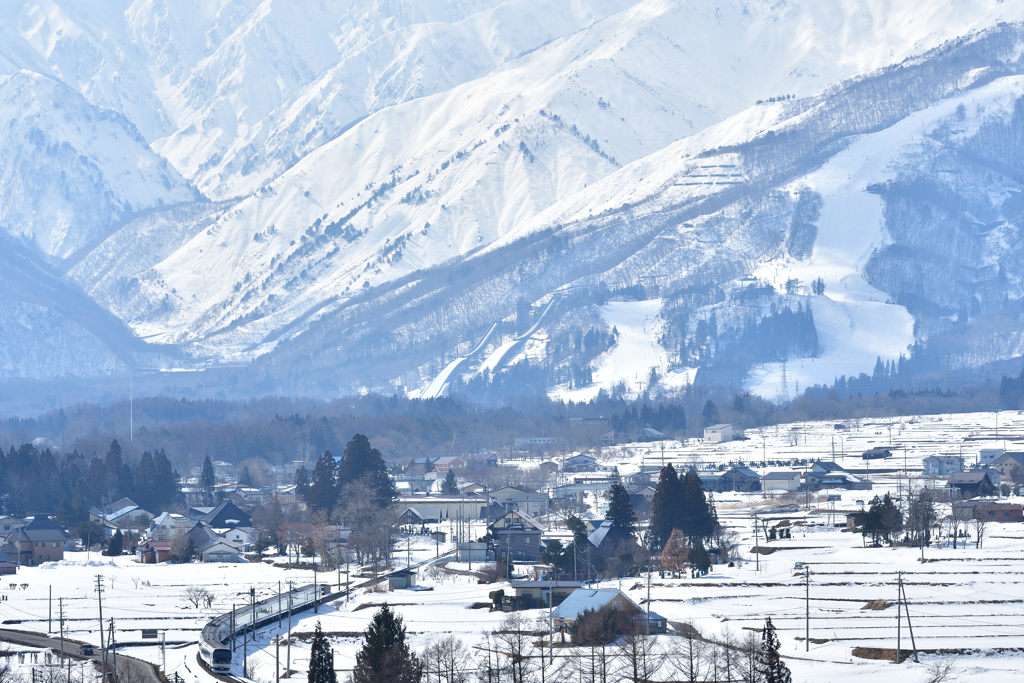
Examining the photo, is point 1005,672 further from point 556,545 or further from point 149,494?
point 149,494

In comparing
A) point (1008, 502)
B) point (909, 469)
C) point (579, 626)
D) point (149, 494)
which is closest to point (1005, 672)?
point (579, 626)

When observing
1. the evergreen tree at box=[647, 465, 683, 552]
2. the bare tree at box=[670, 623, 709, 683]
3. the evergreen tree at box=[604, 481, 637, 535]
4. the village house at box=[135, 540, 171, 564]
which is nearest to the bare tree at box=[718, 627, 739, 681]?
the bare tree at box=[670, 623, 709, 683]

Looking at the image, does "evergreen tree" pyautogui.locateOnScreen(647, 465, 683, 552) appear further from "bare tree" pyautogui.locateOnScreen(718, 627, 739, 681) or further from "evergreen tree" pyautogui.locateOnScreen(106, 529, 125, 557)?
"evergreen tree" pyautogui.locateOnScreen(106, 529, 125, 557)

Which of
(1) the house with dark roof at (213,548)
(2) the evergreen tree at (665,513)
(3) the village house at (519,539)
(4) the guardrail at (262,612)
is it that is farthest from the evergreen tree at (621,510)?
(1) the house with dark roof at (213,548)

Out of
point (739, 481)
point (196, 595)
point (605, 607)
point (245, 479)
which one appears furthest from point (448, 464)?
point (605, 607)

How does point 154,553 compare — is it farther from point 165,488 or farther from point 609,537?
point 165,488
